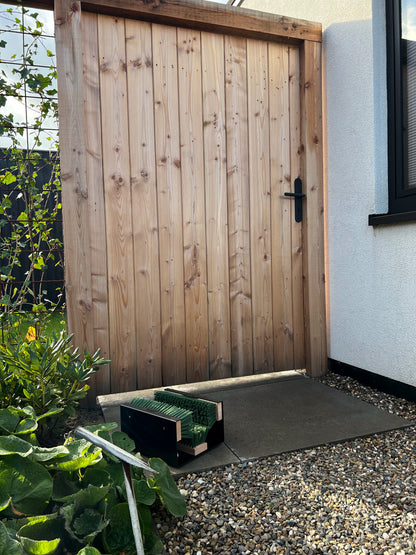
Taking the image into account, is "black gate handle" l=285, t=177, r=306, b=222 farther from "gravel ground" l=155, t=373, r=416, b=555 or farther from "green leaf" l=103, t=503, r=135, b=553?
"green leaf" l=103, t=503, r=135, b=553

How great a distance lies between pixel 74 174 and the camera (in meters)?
2.10

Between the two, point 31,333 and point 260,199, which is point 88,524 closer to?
point 31,333

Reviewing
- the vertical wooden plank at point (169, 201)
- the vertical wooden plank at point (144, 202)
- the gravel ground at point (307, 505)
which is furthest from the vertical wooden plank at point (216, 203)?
the gravel ground at point (307, 505)

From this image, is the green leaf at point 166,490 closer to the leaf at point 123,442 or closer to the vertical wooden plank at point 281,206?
the leaf at point 123,442

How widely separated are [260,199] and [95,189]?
95 cm

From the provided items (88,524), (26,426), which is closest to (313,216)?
(26,426)

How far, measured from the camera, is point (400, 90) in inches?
85.0

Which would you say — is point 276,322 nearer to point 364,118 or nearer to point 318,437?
point 318,437

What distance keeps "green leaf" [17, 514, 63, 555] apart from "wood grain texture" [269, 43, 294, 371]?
1.86 metres

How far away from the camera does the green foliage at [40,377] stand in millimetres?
1362

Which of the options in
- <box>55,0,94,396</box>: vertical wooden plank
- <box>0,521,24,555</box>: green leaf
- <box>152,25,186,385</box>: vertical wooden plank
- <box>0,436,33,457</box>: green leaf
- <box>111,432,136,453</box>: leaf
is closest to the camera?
<box>0,521,24,555</box>: green leaf

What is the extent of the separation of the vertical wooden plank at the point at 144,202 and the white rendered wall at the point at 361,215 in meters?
1.10

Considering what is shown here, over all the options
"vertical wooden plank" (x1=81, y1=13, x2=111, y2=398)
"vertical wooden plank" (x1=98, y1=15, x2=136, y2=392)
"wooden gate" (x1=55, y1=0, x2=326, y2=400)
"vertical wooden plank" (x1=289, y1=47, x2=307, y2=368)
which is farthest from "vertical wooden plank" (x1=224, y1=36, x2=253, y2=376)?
"vertical wooden plank" (x1=81, y1=13, x2=111, y2=398)

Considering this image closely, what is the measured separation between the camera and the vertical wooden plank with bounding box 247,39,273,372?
2.48m
